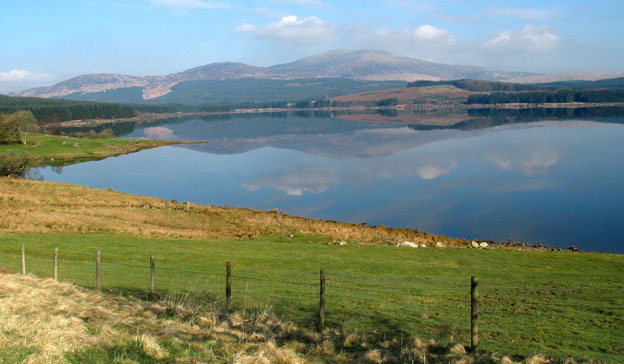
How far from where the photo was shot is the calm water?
3484 cm

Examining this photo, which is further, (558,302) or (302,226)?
(302,226)

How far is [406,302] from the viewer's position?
12.4 m

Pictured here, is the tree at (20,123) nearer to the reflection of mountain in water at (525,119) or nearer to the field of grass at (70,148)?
the field of grass at (70,148)

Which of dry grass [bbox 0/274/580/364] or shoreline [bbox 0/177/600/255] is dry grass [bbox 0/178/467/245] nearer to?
shoreline [bbox 0/177/600/255]

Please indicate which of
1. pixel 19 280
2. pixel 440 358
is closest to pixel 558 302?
pixel 440 358

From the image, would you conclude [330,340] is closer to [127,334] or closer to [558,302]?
[127,334]

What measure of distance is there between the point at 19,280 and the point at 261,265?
7.72 m

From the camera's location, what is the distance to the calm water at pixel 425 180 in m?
34.8

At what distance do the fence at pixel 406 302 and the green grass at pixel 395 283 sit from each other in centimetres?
3

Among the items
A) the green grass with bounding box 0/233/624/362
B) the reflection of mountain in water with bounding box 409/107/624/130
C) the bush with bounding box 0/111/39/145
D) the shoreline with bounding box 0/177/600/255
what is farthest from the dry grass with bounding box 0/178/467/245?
the reflection of mountain in water with bounding box 409/107/624/130

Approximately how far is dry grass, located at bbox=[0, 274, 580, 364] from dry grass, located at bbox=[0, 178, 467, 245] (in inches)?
645

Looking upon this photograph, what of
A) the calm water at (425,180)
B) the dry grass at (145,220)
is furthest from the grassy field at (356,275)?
the calm water at (425,180)

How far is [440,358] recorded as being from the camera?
333 inches

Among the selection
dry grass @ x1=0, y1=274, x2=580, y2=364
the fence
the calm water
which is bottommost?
the calm water
